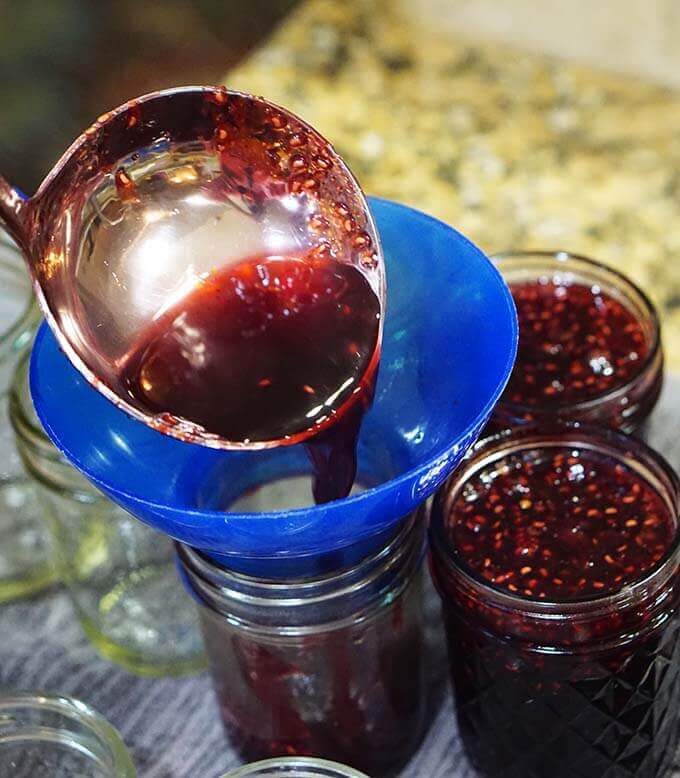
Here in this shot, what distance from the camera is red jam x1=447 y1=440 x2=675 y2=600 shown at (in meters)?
0.69

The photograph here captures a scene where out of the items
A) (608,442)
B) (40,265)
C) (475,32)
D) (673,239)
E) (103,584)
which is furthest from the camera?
(475,32)

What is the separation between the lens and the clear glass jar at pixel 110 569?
86 cm

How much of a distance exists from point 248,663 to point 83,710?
95 mm

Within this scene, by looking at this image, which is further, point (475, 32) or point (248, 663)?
point (475, 32)

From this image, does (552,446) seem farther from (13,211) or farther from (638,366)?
(13,211)

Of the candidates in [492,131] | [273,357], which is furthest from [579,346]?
[492,131]

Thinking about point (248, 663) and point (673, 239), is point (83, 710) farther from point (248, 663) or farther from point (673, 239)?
point (673, 239)

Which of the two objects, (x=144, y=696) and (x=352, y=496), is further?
(x=144, y=696)

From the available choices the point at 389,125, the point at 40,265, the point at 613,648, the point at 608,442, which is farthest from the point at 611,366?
the point at 389,125

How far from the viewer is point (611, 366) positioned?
0.84 metres

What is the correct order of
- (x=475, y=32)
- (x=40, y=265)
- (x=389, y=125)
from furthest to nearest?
(x=475, y=32) → (x=389, y=125) → (x=40, y=265)

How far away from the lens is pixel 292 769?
695mm

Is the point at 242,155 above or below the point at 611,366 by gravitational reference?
above

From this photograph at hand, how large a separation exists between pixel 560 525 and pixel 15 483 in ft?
1.52
